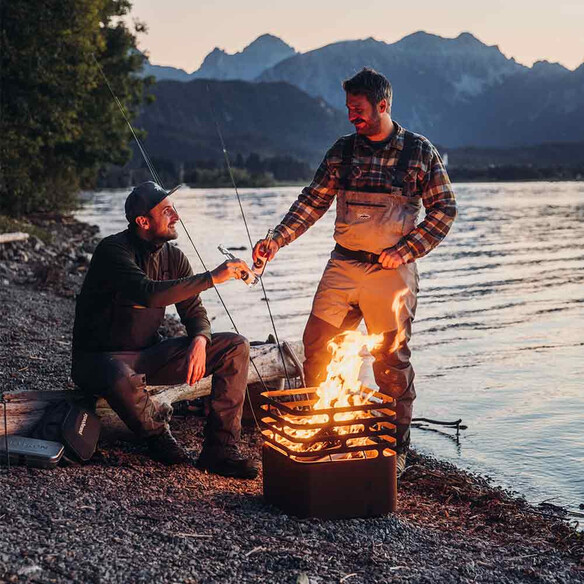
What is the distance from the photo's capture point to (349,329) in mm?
6902

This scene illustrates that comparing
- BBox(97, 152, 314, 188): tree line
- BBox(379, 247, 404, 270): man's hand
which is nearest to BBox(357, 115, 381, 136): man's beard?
BBox(379, 247, 404, 270): man's hand

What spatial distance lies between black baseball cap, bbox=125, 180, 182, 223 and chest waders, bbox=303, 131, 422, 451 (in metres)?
1.41

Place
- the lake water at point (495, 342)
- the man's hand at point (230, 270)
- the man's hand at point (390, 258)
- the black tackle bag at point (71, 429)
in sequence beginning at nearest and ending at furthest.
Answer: the man's hand at point (230, 270)
the black tackle bag at point (71, 429)
the man's hand at point (390, 258)
the lake water at point (495, 342)

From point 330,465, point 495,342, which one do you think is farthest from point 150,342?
point 495,342

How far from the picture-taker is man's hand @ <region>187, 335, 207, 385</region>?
641cm

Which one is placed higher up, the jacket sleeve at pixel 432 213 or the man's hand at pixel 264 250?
the jacket sleeve at pixel 432 213

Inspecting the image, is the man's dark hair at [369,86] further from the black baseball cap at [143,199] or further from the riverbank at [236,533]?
the riverbank at [236,533]

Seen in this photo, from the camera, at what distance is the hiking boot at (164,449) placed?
6574mm

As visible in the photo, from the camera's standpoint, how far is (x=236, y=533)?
5.14 metres

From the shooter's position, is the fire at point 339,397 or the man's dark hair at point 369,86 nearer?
the fire at point 339,397

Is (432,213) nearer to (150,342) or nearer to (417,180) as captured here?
(417,180)

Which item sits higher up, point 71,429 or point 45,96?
point 45,96

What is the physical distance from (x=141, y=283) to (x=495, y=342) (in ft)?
32.5

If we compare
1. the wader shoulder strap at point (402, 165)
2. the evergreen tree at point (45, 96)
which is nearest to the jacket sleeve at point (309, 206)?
the wader shoulder strap at point (402, 165)
